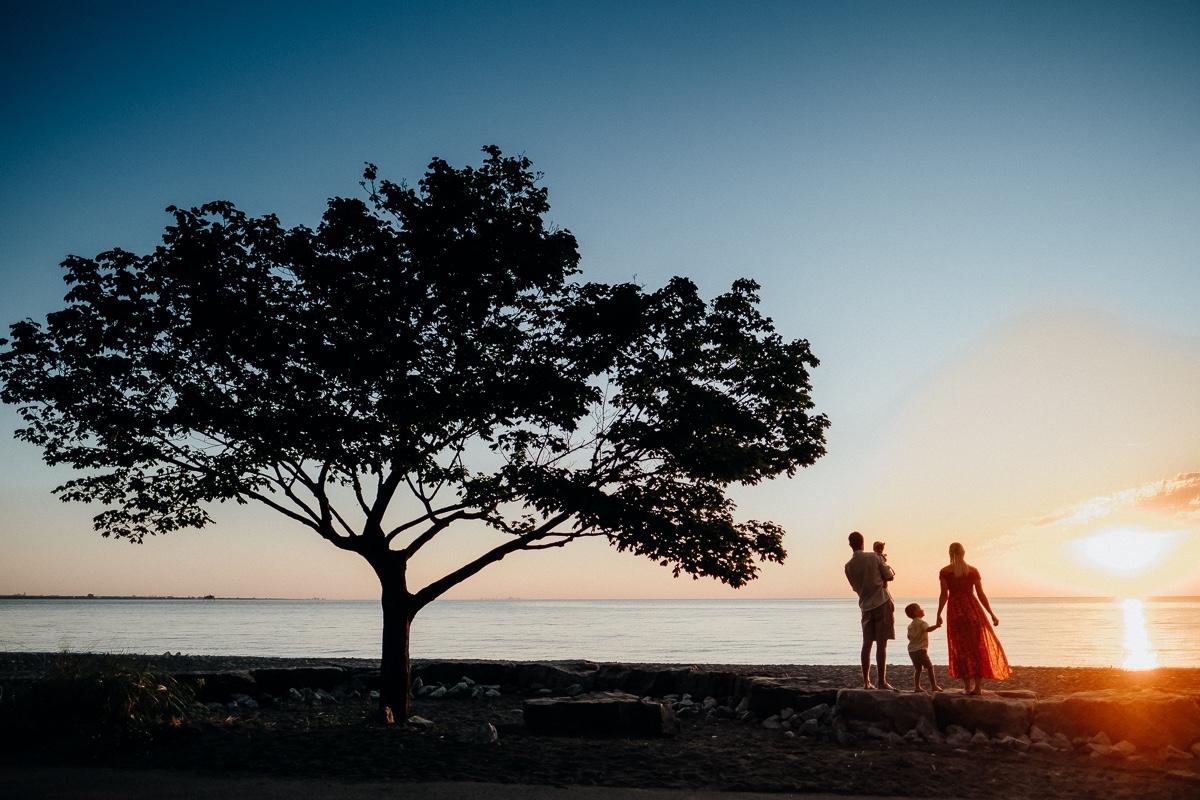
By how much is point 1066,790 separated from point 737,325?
316 inches

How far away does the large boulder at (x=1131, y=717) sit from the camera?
1024cm

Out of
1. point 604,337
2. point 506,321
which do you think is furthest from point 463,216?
point 604,337

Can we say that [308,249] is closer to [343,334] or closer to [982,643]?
[343,334]

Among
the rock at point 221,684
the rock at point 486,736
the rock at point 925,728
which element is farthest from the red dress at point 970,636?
the rock at point 221,684

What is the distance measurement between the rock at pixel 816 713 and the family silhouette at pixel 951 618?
1.09 metres

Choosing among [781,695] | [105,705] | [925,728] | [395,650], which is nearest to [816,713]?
[781,695]

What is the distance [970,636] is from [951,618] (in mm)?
556

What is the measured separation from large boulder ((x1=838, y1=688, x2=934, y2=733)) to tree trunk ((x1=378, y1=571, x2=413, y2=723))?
676 cm

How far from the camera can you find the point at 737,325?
1413 cm

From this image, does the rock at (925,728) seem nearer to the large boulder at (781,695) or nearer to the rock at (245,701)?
the large boulder at (781,695)

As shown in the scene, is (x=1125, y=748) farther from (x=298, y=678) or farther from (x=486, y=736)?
(x=298, y=678)

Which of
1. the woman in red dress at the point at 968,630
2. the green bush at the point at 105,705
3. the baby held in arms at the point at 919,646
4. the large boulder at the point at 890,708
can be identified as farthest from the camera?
the baby held in arms at the point at 919,646

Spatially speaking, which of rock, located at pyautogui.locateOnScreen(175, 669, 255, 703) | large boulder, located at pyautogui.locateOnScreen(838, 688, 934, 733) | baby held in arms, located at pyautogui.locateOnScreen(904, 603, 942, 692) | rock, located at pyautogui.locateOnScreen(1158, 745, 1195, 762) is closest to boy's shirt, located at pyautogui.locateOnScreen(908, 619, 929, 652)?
baby held in arms, located at pyautogui.locateOnScreen(904, 603, 942, 692)

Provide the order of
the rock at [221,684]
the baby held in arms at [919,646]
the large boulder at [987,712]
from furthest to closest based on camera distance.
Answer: the rock at [221,684] → the baby held in arms at [919,646] → the large boulder at [987,712]
